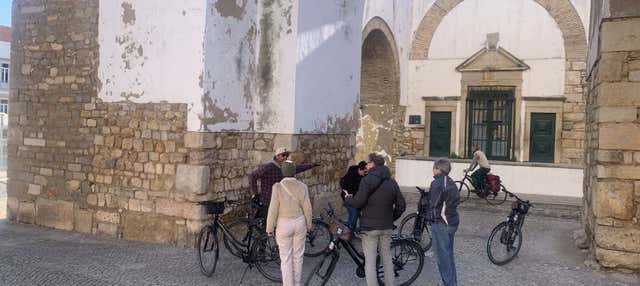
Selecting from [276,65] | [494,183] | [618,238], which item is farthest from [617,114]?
[494,183]

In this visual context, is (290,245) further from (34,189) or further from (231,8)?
(34,189)

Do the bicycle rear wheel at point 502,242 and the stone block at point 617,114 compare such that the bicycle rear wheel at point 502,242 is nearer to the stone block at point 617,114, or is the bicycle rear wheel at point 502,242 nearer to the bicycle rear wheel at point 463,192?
the stone block at point 617,114

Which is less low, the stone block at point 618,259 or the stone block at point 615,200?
the stone block at point 615,200

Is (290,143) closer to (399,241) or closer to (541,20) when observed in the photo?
(399,241)

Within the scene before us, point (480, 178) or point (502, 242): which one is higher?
point (480, 178)

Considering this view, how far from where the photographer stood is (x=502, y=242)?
20.7 feet

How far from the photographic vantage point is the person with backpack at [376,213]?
180 inches

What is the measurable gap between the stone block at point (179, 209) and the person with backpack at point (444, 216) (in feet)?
9.77

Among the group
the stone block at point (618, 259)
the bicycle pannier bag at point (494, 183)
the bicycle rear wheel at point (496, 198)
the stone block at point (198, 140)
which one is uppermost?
the stone block at point (198, 140)

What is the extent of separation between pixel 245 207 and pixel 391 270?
3012 mm

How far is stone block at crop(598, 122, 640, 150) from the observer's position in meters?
5.78

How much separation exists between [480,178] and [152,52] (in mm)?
7109

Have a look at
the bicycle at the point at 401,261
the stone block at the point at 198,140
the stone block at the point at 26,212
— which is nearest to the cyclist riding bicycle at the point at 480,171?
the bicycle at the point at 401,261

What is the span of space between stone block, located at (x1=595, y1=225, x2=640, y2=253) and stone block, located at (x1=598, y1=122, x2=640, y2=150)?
89cm
